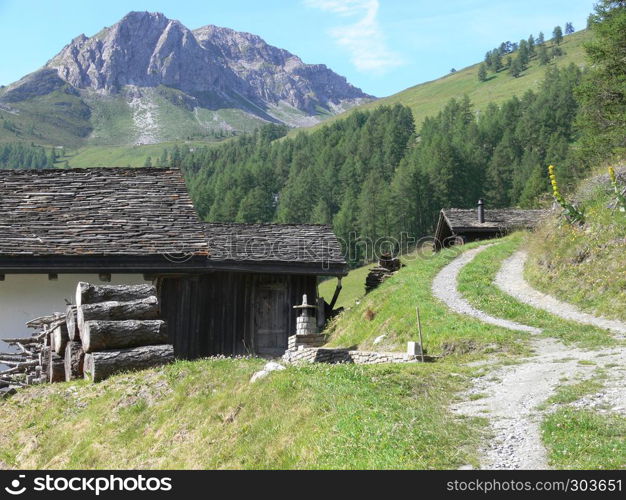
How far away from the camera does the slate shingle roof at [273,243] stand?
24.8 metres

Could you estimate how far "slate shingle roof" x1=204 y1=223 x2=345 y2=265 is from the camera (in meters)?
24.8

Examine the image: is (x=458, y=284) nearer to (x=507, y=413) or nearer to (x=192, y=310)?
(x=192, y=310)

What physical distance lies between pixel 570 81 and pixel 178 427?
149393mm

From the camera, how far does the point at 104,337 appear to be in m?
13.3

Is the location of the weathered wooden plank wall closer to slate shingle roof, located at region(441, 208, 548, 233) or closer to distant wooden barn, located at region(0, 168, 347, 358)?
distant wooden barn, located at region(0, 168, 347, 358)

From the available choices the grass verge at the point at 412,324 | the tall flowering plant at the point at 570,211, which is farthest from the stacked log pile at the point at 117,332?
the tall flowering plant at the point at 570,211

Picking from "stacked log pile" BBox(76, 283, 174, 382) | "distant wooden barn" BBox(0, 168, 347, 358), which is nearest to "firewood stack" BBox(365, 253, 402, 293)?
"distant wooden barn" BBox(0, 168, 347, 358)

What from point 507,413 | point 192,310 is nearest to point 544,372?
point 507,413

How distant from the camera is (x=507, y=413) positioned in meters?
9.50

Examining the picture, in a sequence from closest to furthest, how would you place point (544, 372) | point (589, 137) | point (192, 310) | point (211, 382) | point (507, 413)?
point (507, 413)
point (211, 382)
point (544, 372)
point (192, 310)
point (589, 137)

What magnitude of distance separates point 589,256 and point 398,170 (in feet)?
316

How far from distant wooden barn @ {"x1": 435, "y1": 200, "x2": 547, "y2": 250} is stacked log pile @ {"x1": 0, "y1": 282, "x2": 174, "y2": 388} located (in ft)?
123

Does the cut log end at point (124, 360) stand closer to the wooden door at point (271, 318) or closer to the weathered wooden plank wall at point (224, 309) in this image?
the weathered wooden plank wall at point (224, 309)
